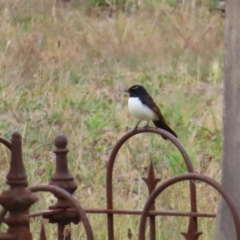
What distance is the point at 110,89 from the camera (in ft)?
21.5

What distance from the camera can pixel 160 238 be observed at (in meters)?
3.74

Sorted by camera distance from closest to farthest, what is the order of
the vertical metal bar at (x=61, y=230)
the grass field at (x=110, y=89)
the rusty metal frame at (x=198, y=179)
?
the rusty metal frame at (x=198, y=179)
the vertical metal bar at (x=61, y=230)
the grass field at (x=110, y=89)

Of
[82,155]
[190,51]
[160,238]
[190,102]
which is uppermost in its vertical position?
[190,51]

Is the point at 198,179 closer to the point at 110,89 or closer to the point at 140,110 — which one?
the point at 140,110

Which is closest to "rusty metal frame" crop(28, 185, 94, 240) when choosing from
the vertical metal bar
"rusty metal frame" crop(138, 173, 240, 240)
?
"rusty metal frame" crop(138, 173, 240, 240)

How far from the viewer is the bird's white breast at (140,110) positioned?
427 centimetres

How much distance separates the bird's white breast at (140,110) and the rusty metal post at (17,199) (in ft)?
8.28

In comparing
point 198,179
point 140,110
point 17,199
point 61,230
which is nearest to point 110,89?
point 140,110

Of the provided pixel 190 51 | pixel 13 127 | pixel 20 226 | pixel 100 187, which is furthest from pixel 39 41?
pixel 20 226

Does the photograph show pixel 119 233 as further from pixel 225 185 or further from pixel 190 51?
pixel 190 51

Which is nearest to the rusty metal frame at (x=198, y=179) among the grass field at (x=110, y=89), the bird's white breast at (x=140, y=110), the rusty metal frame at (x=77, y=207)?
the rusty metal frame at (x=77, y=207)

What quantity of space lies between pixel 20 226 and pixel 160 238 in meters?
2.04

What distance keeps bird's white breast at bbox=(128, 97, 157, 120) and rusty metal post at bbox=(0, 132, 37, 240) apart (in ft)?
8.28

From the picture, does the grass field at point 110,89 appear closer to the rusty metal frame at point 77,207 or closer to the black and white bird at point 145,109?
the black and white bird at point 145,109
